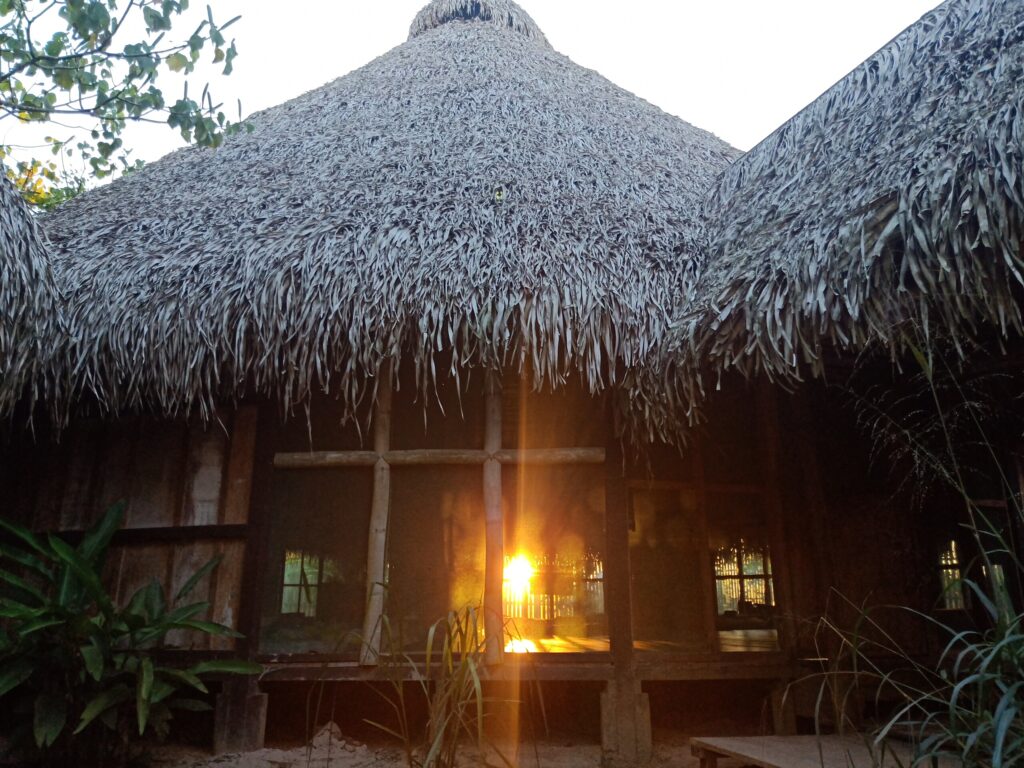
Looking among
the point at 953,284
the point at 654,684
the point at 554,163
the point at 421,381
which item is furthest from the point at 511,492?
the point at 953,284

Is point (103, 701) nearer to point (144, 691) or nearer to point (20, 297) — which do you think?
point (144, 691)

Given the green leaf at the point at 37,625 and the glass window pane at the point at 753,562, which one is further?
the glass window pane at the point at 753,562

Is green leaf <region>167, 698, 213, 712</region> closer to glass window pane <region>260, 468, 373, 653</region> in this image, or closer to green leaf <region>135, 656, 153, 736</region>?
green leaf <region>135, 656, 153, 736</region>

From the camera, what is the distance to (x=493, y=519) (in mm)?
3506

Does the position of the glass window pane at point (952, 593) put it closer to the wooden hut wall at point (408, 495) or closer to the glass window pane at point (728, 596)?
the glass window pane at point (728, 596)

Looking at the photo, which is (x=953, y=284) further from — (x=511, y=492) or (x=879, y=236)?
(x=511, y=492)

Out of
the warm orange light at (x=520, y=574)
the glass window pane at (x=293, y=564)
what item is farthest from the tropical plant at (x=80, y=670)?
the warm orange light at (x=520, y=574)

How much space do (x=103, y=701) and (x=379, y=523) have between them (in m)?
1.29

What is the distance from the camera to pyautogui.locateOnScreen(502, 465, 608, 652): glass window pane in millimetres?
3938

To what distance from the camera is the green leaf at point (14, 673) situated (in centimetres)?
269

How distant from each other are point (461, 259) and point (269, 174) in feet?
5.56

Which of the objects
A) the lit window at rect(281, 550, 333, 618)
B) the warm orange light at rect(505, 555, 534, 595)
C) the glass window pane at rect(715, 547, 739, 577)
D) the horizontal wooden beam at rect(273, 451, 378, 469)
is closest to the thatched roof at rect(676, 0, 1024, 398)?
the glass window pane at rect(715, 547, 739, 577)

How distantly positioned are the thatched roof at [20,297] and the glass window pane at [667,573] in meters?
2.83

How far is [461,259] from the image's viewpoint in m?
3.36
